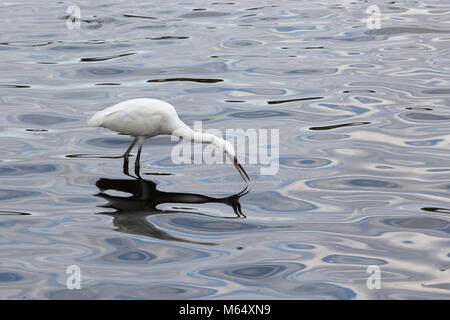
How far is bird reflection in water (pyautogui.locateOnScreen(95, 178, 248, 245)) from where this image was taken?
10.5 metres

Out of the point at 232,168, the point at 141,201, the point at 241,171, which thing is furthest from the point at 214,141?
the point at 141,201

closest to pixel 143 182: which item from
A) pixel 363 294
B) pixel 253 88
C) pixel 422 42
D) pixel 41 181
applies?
pixel 41 181

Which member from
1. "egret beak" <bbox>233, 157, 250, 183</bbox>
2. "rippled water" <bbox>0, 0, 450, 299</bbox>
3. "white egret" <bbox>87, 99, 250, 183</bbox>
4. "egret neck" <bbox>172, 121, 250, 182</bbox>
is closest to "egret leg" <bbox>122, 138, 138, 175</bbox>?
"rippled water" <bbox>0, 0, 450, 299</bbox>

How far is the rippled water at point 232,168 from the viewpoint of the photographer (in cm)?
927

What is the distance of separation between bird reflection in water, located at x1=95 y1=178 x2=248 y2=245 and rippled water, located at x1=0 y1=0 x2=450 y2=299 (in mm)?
36

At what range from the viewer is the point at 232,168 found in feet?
41.9

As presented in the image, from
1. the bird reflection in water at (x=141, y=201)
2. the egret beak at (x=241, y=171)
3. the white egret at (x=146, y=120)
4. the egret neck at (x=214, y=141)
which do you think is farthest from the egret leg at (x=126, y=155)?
the egret beak at (x=241, y=171)

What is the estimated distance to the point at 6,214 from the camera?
1089cm

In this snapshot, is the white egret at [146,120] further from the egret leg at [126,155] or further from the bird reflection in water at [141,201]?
the bird reflection in water at [141,201]

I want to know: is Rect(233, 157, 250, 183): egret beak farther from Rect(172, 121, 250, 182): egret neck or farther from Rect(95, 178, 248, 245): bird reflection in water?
Rect(95, 178, 248, 245): bird reflection in water

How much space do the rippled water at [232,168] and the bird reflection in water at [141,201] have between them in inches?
1.4

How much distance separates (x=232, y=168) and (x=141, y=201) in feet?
6.27
